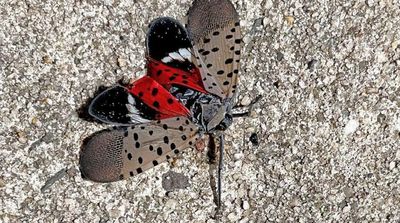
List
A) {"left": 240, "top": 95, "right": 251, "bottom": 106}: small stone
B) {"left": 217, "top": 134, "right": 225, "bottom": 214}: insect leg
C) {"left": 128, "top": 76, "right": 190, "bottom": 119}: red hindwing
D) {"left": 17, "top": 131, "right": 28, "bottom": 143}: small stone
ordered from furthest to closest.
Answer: {"left": 240, "top": 95, "right": 251, "bottom": 106}: small stone
{"left": 217, "top": 134, "right": 225, "bottom": 214}: insect leg
{"left": 17, "top": 131, "right": 28, "bottom": 143}: small stone
{"left": 128, "top": 76, "right": 190, "bottom": 119}: red hindwing

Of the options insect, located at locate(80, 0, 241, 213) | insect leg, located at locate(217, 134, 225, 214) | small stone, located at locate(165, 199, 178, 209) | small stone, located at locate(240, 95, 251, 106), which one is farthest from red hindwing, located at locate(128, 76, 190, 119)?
small stone, located at locate(165, 199, 178, 209)

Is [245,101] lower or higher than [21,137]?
higher

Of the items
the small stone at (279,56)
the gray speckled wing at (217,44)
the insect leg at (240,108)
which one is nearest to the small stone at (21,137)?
the gray speckled wing at (217,44)

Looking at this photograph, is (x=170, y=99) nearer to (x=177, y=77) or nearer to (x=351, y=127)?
(x=177, y=77)

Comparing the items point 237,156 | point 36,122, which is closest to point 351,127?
point 237,156

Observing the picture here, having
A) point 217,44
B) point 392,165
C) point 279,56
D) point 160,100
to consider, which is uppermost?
point 217,44

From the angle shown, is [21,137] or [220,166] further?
[220,166]

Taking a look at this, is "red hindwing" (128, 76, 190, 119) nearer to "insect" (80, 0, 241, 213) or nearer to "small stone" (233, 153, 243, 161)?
"insect" (80, 0, 241, 213)

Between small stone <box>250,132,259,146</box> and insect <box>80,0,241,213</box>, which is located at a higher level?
insect <box>80,0,241,213</box>
